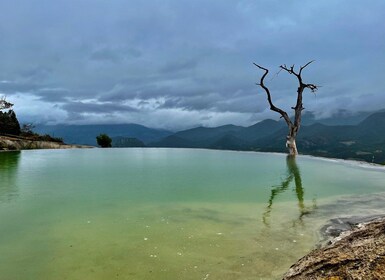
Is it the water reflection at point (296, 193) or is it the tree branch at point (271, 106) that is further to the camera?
the tree branch at point (271, 106)

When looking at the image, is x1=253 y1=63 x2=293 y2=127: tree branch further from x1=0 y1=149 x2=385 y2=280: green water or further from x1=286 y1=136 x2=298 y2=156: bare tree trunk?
x1=0 y1=149 x2=385 y2=280: green water

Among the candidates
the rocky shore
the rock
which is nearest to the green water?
the rock

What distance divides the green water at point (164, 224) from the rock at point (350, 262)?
1599mm

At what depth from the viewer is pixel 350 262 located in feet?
13.9

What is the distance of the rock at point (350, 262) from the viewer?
12.9 feet

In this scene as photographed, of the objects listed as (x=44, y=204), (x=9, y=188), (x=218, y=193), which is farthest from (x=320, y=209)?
(x=9, y=188)

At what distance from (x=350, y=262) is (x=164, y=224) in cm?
615

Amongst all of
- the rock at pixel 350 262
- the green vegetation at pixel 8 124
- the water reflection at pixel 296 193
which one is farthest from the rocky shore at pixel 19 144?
the rock at pixel 350 262

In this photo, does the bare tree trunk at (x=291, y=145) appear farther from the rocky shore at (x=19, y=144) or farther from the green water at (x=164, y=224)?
the rocky shore at (x=19, y=144)

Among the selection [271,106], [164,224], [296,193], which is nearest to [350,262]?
[164,224]

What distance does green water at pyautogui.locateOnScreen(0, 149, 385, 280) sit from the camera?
6.62m

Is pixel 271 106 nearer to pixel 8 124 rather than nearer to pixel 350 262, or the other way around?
pixel 350 262

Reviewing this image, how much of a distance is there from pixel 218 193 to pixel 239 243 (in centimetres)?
654

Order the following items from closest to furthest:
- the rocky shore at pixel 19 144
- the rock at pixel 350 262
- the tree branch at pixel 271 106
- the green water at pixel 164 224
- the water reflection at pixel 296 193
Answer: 1. the rock at pixel 350 262
2. the green water at pixel 164 224
3. the water reflection at pixel 296 193
4. the tree branch at pixel 271 106
5. the rocky shore at pixel 19 144
